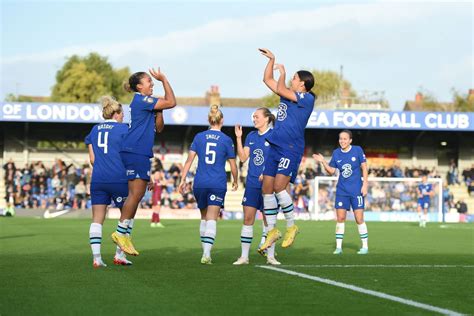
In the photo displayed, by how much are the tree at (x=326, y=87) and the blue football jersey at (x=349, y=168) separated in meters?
81.4

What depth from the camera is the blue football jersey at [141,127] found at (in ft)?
37.9

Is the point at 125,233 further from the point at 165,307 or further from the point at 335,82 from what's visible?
the point at 335,82

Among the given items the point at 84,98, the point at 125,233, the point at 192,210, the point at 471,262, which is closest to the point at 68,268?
the point at 125,233

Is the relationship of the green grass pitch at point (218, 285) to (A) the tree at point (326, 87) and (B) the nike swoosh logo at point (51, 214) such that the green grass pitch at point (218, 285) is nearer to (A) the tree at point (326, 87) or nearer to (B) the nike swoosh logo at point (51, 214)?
(B) the nike swoosh logo at point (51, 214)

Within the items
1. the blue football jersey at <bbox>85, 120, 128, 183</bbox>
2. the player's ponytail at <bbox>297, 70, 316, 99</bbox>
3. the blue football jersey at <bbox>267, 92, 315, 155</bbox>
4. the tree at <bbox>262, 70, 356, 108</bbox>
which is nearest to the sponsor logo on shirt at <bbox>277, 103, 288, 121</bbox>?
the blue football jersey at <bbox>267, 92, 315, 155</bbox>

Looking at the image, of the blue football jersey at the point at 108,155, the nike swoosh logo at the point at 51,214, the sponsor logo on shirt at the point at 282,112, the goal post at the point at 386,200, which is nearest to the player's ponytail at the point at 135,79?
the blue football jersey at the point at 108,155

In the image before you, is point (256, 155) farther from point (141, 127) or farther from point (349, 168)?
point (349, 168)

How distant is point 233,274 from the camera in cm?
1001

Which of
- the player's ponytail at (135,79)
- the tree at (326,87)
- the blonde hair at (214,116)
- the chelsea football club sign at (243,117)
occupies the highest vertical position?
the tree at (326,87)

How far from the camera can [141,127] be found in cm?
1160

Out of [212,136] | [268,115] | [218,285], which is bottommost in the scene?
[218,285]

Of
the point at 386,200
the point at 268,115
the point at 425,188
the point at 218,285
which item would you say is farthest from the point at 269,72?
the point at 386,200

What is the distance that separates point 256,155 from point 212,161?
163 cm

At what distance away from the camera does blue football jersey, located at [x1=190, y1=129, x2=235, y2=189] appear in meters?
12.3
